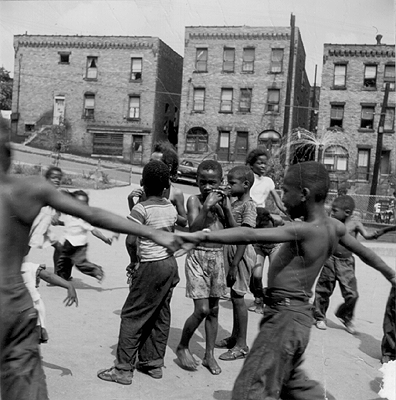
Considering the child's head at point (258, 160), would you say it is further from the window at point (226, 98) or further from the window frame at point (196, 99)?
the window frame at point (196, 99)

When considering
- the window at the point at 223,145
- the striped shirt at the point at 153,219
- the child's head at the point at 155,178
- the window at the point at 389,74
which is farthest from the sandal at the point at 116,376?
the window at the point at 223,145

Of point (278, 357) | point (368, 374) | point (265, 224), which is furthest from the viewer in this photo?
point (265, 224)

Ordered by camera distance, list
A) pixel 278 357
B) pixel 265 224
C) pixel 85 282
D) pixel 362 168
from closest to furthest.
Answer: pixel 278 357, pixel 265 224, pixel 85 282, pixel 362 168

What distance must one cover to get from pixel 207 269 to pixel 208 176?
69 centimetres

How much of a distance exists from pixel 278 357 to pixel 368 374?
79.7 inches

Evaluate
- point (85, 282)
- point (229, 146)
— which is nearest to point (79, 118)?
point (229, 146)

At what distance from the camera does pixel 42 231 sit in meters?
4.79

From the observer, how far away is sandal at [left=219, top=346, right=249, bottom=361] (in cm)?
457

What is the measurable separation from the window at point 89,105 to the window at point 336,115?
1447cm

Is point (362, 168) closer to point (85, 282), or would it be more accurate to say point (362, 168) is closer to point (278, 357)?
point (85, 282)

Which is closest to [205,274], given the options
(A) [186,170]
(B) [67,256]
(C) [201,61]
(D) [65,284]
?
(D) [65,284]

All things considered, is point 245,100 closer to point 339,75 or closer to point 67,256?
point 339,75

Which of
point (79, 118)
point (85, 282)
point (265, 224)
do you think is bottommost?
point (85, 282)

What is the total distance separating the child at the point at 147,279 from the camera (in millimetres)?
3959
